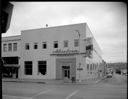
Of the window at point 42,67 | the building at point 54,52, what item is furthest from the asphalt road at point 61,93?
the window at point 42,67

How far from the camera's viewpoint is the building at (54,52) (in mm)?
28969

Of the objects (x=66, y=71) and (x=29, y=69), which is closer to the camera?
(x=66, y=71)

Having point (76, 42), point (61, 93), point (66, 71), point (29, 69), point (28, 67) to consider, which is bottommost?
point (61, 93)

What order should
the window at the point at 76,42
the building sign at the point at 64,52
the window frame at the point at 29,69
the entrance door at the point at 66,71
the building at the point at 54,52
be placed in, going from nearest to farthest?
1. the building at the point at 54,52
2. the building sign at the point at 64,52
3. the window at the point at 76,42
4. the entrance door at the point at 66,71
5. the window frame at the point at 29,69

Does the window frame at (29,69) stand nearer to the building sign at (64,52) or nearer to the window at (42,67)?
the window at (42,67)

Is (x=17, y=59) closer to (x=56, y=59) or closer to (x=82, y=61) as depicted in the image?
(x=56, y=59)

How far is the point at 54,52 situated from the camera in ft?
102

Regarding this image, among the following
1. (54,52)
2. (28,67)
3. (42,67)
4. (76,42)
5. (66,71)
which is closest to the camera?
(76,42)

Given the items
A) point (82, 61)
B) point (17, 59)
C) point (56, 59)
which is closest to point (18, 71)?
point (17, 59)

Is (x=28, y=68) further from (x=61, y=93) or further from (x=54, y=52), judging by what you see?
(x=61, y=93)

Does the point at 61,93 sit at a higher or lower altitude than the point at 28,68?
lower

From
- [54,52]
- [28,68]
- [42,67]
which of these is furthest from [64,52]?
[28,68]

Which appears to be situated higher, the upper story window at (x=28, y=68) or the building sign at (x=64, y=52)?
the building sign at (x=64, y=52)

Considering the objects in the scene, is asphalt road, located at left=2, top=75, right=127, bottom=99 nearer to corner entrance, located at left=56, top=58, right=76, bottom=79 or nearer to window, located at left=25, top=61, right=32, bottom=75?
corner entrance, located at left=56, top=58, right=76, bottom=79
